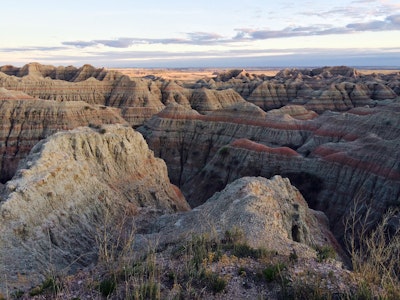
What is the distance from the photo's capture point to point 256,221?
18672 millimetres

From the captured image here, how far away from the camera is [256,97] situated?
101 metres

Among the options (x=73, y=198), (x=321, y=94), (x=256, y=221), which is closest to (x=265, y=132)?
(x=321, y=94)

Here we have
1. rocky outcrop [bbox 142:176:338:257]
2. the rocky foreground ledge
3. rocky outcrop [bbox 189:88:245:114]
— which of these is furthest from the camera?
rocky outcrop [bbox 189:88:245:114]

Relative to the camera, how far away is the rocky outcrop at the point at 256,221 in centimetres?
1673

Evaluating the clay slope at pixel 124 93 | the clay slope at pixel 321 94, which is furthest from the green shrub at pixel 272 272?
the clay slope at pixel 321 94

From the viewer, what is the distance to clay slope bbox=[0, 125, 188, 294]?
17.2 metres

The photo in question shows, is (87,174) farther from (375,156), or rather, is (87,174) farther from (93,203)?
(375,156)

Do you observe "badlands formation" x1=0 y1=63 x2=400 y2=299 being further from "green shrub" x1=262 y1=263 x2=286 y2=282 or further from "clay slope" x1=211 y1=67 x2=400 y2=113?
"clay slope" x1=211 y1=67 x2=400 y2=113

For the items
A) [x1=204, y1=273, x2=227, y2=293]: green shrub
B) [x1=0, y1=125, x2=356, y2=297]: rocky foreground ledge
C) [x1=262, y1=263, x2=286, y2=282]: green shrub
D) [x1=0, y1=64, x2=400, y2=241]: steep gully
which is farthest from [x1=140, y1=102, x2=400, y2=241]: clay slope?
[x1=204, y1=273, x2=227, y2=293]: green shrub

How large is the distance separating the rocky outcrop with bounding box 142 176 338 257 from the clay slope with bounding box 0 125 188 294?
3040mm

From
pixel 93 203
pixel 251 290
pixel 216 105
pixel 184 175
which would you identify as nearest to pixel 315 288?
pixel 251 290

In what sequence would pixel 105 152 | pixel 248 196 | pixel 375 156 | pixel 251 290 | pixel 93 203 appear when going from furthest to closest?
pixel 375 156 → pixel 105 152 → pixel 93 203 → pixel 248 196 → pixel 251 290

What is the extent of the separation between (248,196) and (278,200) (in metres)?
2.81

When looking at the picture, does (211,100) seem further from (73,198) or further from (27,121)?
(73,198)
